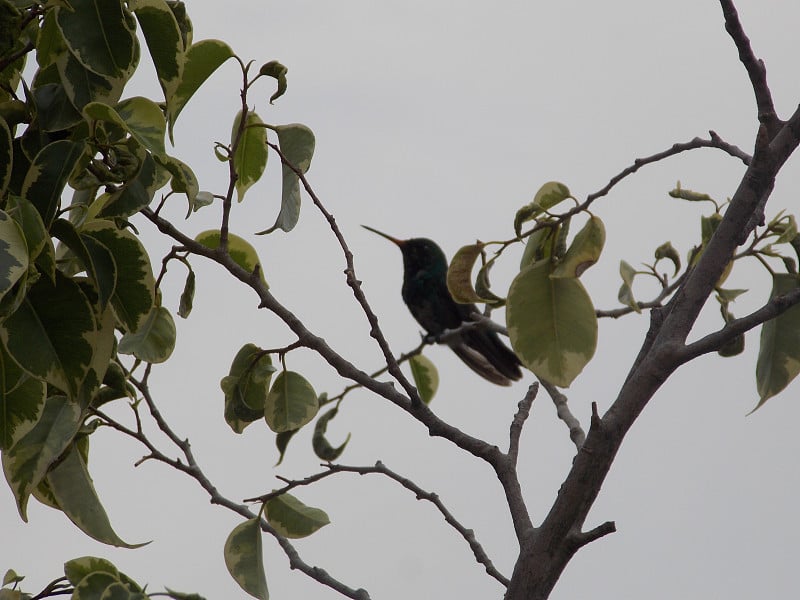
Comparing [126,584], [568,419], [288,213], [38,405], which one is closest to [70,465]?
[126,584]

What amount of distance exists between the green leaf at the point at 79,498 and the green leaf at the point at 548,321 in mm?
623

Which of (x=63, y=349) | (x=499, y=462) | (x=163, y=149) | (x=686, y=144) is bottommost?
(x=63, y=349)

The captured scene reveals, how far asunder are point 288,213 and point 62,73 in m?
0.51

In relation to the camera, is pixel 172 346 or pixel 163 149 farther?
pixel 172 346

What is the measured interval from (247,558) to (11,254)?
1099 millimetres

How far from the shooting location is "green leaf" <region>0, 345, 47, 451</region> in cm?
108

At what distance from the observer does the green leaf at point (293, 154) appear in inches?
61.9

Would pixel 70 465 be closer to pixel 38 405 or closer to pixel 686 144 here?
pixel 38 405

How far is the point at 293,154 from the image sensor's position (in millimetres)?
1581

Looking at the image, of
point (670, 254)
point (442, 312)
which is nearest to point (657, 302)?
point (670, 254)

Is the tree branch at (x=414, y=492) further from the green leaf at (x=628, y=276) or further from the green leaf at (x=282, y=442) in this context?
the green leaf at (x=628, y=276)

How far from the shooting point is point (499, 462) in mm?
1655

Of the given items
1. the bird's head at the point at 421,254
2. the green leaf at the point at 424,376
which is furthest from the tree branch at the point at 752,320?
the bird's head at the point at 421,254

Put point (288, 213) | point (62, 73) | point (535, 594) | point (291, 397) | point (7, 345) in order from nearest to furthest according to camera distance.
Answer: point (7, 345) < point (62, 73) < point (535, 594) < point (288, 213) < point (291, 397)
